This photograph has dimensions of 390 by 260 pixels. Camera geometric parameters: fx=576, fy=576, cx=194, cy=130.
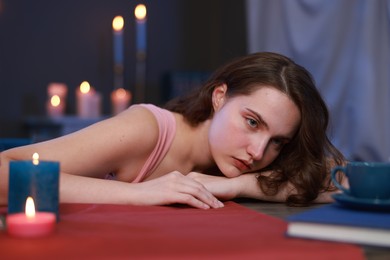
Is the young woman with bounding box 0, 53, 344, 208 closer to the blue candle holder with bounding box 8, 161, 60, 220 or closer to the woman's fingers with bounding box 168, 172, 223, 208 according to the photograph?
the woman's fingers with bounding box 168, 172, 223, 208

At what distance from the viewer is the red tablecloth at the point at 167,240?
2.52 feet

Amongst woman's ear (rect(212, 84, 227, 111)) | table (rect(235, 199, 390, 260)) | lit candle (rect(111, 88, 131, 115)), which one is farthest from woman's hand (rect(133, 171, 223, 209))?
lit candle (rect(111, 88, 131, 115))

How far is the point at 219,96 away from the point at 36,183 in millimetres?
869

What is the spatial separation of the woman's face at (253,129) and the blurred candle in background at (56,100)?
2161mm

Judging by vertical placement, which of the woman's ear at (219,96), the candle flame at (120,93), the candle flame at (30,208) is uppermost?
the candle flame at (120,93)

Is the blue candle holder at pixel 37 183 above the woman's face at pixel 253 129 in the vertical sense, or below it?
below

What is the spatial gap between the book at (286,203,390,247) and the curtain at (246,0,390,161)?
1850 millimetres

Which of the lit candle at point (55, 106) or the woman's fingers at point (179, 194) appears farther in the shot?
the lit candle at point (55, 106)

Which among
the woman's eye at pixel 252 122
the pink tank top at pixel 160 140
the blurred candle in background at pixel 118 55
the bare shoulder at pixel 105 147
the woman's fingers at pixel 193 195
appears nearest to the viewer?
the woman's fingers at pixel 193 195

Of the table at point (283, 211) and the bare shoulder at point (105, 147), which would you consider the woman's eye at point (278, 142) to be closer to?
the table at point (283, 211)

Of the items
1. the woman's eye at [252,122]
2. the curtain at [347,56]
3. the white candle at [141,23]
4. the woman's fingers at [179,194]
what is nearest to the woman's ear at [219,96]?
the woman's eye at [252,122]

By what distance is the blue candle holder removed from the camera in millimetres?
965

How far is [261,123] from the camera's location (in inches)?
58.6

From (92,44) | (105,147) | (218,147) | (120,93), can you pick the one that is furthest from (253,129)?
(92,44)
